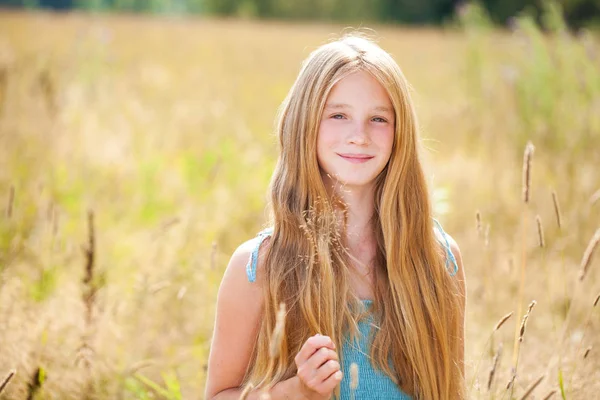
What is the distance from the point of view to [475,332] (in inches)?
108

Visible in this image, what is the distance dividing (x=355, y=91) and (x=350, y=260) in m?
0.42

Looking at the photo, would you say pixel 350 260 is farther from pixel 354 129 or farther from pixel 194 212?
pixel 194 212

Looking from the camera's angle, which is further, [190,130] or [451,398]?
[190,130]

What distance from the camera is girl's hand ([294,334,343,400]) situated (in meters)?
1.36

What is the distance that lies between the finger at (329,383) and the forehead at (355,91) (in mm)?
662

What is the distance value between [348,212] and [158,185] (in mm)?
2577

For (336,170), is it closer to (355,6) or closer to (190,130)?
(190,130)

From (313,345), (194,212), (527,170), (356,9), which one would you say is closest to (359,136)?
(527,170)

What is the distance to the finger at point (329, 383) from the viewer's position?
4.48ft

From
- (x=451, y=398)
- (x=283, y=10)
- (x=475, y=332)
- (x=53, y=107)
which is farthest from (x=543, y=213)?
(x=283, y=10)

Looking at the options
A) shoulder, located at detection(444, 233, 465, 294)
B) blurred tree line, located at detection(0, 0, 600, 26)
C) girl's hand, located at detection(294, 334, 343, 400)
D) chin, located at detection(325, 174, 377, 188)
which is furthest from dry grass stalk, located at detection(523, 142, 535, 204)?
blurred tree line, located at detection(0, 0, 600, 26)

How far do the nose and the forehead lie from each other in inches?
2.5

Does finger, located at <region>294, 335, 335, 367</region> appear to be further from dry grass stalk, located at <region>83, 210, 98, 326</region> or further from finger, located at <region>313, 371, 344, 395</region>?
dry grass stalk, located at <region>83, 210, 98, 326</region>

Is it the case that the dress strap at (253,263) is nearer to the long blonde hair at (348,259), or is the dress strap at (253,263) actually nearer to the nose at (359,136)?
the long blonde hair at (348,259)
